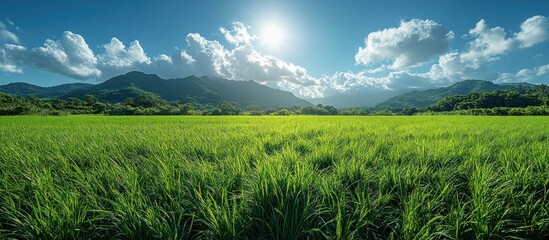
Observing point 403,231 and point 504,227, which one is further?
point 504,227

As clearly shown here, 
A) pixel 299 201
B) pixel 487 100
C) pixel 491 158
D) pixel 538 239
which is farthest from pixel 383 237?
pixel 487 100

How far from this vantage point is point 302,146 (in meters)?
5.40

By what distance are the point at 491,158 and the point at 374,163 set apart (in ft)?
7.21

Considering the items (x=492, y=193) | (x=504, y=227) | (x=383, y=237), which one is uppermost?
(x=492, y=193)

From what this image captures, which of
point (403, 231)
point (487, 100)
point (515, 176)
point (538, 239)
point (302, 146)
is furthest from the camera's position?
point (487, 100)

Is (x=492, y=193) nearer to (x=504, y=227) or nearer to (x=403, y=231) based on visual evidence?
(x=504, y=227)

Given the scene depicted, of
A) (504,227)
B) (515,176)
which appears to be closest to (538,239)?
(504,227)

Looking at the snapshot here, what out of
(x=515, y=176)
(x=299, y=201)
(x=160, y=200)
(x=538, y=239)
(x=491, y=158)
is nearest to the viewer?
(x=538, y=239)

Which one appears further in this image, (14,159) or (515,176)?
(14,159)

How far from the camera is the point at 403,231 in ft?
5.06

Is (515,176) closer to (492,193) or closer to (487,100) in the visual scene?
(492,193)

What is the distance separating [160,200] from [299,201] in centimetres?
125

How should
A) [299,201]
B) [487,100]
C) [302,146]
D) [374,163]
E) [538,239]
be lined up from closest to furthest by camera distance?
[538,239] < [299,201] < [374,163] < [302,146] < [487,100]

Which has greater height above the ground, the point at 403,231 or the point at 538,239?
the point at 403,231
